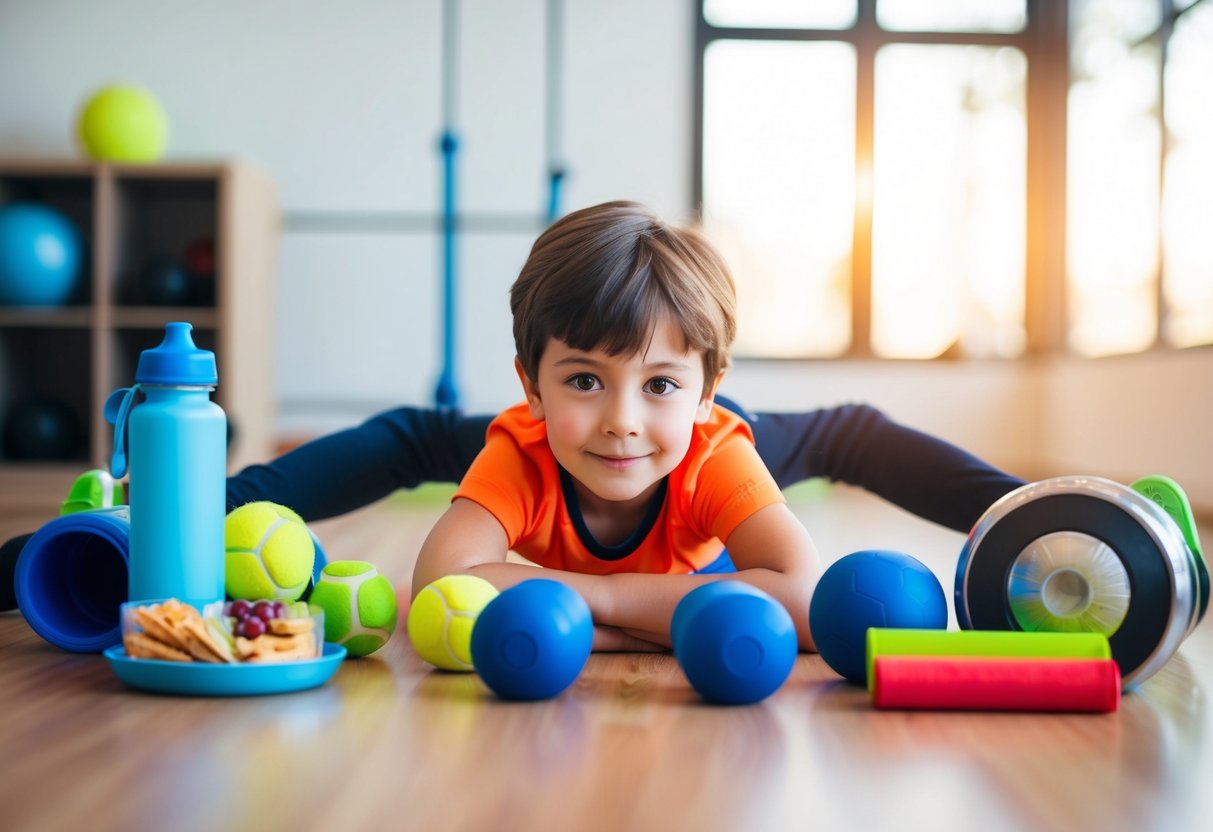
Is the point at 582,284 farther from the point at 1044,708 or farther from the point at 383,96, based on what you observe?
the point at 383,96

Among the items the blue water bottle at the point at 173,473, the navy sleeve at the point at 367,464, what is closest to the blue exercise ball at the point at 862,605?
the blue water bottle at the point at 173,473

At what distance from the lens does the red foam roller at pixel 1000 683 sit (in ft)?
3.65

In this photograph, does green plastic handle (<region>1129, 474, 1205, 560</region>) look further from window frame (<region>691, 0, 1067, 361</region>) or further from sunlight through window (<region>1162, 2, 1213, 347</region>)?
window frame (<region>691, 0, 1067, 361</region>)

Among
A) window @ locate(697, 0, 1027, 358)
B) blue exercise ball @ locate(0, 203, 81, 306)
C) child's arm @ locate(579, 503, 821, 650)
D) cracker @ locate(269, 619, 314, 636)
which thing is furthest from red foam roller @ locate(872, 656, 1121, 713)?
window @ locate(697, 0, 1027, 358)

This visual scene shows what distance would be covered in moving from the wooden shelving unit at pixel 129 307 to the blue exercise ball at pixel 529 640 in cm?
314

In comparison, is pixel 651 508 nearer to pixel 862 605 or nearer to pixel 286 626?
pixel 862 605

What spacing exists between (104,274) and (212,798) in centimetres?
372

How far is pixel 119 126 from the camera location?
4.20 metres

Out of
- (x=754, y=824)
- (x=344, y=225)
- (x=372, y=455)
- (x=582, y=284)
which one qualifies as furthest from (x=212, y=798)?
(x=344, y=225)

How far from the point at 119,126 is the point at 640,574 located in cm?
352

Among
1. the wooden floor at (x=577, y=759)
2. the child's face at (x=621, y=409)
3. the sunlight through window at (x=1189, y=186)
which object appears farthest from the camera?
the sunlight through window at (x=1189, y=186)

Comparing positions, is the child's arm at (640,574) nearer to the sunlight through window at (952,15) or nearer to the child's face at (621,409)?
the child's face at (621,409)

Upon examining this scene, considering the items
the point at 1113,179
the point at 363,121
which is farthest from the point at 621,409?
the point at 363,121

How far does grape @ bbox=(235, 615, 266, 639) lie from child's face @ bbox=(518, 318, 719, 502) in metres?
0.39
